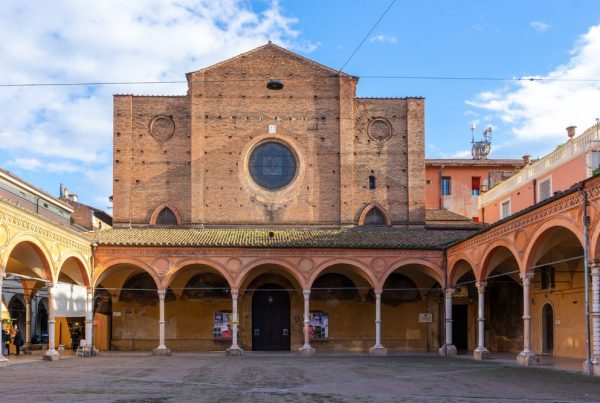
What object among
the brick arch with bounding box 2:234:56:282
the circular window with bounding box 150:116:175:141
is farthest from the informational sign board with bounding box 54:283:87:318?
the circular window with bounding box 150:116:175:141

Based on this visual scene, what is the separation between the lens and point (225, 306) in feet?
96.6

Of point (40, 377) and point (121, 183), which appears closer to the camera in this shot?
point (40, 377)

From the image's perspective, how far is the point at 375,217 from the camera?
3098 cm

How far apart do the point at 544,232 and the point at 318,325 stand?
12.9 metres

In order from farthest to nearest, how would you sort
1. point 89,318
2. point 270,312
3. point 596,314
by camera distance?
point 270,312, point 89,318, point 596,314

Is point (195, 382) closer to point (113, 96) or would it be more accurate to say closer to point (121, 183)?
point (121, 183)

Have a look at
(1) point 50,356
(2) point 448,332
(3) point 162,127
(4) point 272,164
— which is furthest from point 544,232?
(3) point 162,127

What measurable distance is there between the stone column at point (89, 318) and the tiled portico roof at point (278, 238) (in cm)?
192

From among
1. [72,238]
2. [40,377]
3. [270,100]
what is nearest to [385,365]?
[40,377]

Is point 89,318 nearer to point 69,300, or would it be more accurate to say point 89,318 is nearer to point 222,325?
point 69,300

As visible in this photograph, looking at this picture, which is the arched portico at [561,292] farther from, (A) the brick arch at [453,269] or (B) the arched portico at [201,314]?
(B) the arched portico at [201,314]

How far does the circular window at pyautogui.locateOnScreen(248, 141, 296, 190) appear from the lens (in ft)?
101

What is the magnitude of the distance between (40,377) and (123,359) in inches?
281

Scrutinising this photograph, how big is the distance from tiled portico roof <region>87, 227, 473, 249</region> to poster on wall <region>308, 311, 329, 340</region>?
358cm
